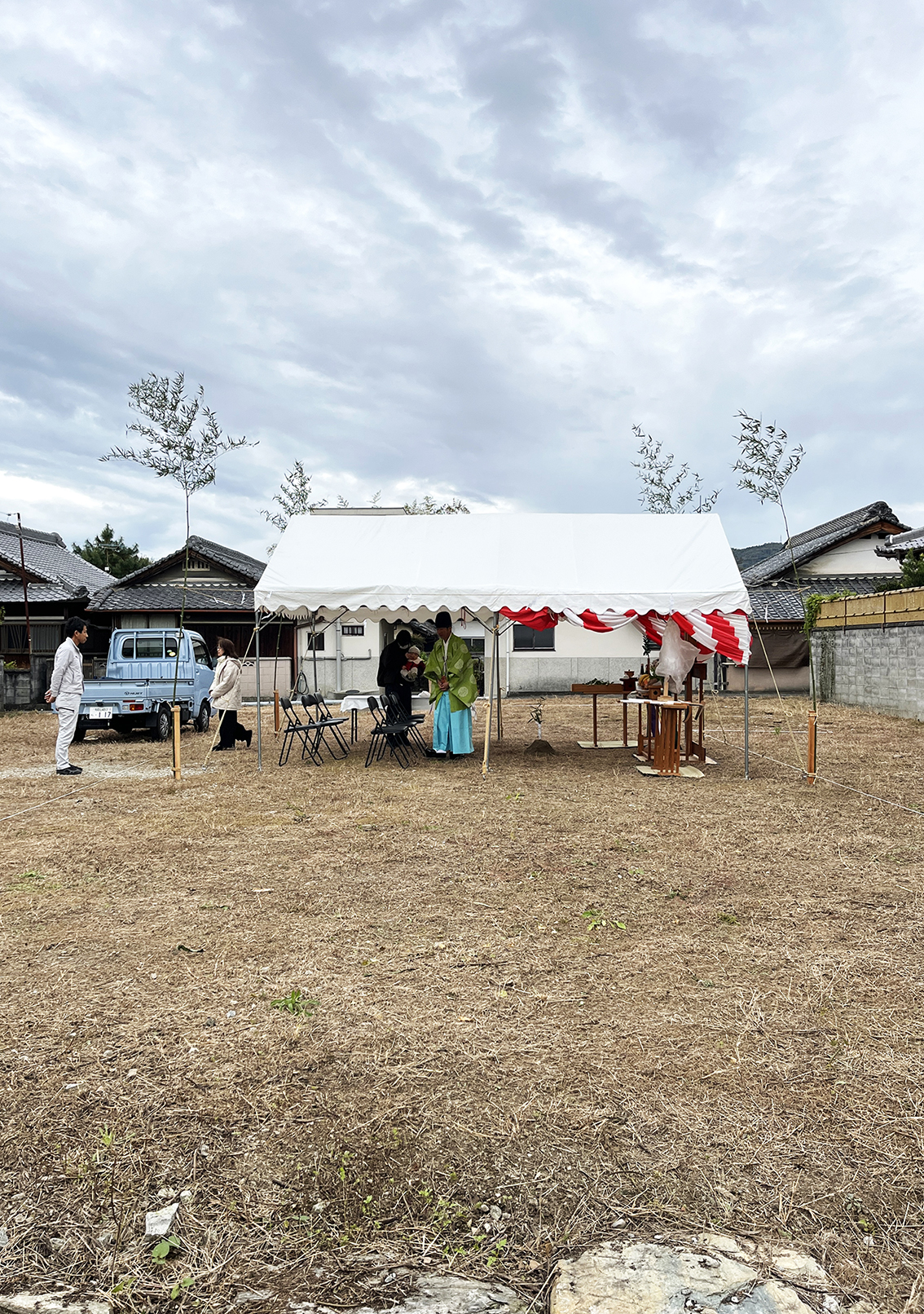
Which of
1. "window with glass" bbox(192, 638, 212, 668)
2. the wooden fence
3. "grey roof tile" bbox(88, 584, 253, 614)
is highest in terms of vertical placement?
"grey roof tile" bbox(88, 584, 253, 614)

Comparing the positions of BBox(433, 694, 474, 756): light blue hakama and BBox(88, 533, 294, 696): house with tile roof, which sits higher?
BBox(88, 533, 294, 696): house with tile roof

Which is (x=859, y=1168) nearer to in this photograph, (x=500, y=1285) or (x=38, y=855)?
(x=500, y=1285)

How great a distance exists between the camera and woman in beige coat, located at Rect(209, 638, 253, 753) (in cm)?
1104

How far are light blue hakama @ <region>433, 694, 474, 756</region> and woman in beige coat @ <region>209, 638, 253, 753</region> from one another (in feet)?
9.33

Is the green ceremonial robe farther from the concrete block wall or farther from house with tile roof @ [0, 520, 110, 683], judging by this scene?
house with tile roof @ [0, 520, 110, 683]

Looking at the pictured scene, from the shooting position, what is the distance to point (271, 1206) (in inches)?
85.2

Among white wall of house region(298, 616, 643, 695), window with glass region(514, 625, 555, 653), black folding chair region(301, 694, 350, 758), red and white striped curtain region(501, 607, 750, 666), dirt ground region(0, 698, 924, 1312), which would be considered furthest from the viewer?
window with glass region(514, 625, 555, 653)

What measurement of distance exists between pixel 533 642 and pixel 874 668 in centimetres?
832

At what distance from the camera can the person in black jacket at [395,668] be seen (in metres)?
10.4

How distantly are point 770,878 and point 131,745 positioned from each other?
968cm

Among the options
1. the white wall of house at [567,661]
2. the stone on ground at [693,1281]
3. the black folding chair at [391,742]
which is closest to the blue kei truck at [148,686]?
the black folding chair at [391,742]

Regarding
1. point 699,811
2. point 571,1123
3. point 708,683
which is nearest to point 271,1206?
point 571,1123

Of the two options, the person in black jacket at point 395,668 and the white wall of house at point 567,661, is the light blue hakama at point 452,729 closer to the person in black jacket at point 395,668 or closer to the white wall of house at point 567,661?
the person in black jacket at point 395,668

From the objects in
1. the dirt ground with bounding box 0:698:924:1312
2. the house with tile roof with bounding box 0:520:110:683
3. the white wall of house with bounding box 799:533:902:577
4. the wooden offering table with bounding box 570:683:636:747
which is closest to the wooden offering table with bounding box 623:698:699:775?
the wooden offering table with bounding box 570:683:636:747
